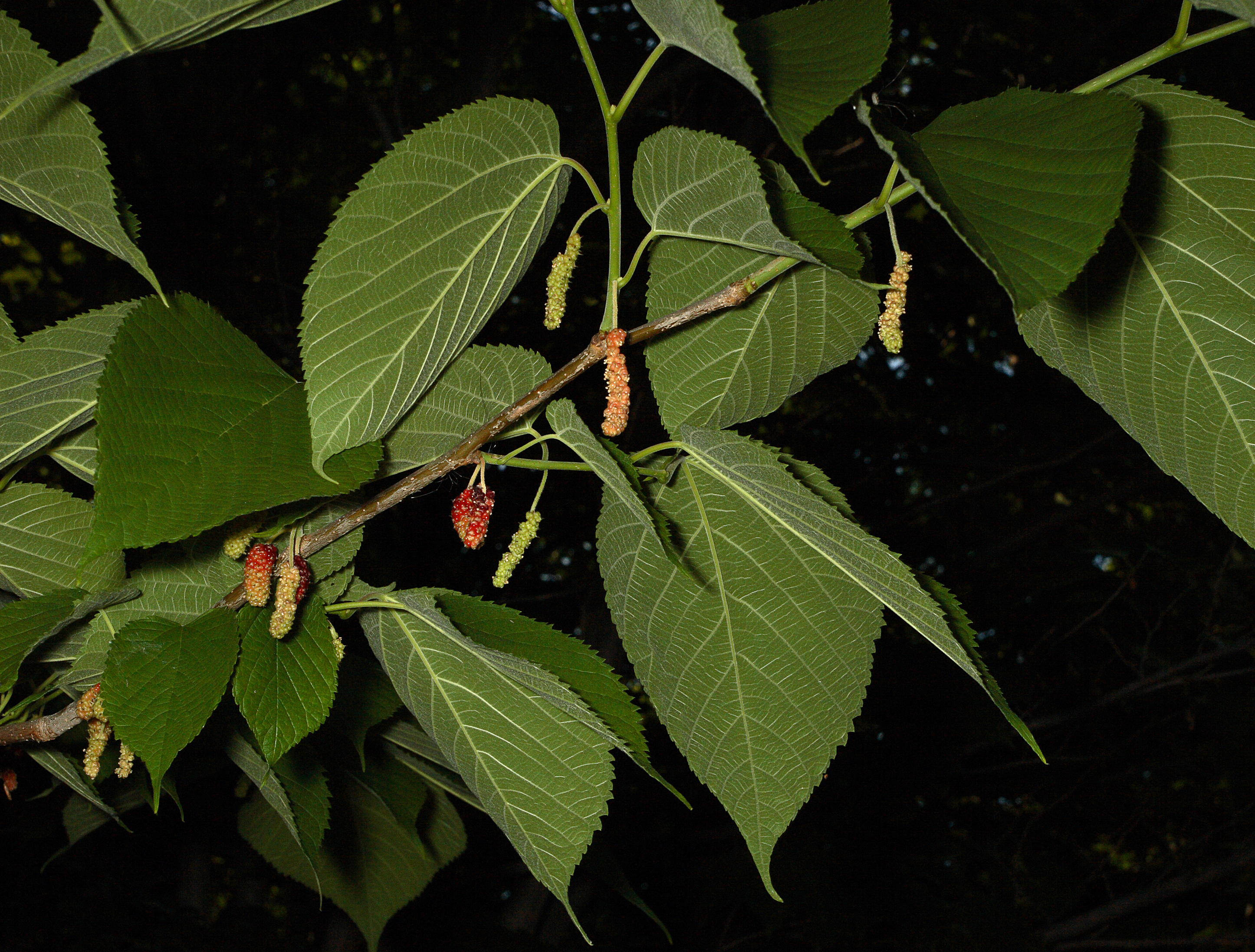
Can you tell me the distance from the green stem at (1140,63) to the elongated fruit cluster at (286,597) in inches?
14.0

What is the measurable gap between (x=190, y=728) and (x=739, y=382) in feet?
1.21

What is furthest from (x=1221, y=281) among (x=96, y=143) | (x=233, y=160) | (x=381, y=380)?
(x=233, y=160)

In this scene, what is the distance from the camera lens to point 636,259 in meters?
0.49

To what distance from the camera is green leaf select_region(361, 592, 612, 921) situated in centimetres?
55

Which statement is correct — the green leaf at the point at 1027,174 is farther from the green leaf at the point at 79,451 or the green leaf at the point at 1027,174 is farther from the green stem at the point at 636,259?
the green leaf at the point at 79,451

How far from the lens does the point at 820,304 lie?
1.88ft

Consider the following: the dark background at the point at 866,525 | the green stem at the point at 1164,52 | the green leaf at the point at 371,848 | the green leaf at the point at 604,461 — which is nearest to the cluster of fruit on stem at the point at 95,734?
the green leaf at the point at 604,461

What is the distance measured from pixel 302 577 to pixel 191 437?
0.14 meters

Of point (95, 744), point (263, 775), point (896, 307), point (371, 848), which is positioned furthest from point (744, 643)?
point (371, 848)

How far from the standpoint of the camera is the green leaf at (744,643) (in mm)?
554

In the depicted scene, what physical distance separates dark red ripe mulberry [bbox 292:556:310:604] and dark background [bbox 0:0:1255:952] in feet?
4.53

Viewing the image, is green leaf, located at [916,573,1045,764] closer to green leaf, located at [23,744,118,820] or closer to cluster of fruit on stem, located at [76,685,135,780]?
cluster of fruit on stem, located at [76,685,135,780]

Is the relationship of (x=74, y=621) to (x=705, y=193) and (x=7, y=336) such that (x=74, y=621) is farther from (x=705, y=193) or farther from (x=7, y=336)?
(x=705, y=193)

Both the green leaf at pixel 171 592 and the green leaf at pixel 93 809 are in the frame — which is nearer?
the green leaf at pixel 171 592
